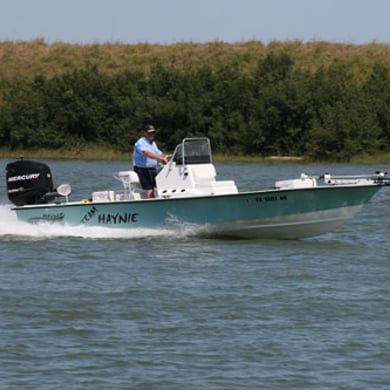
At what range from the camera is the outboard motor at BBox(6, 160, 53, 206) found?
18.7 metres

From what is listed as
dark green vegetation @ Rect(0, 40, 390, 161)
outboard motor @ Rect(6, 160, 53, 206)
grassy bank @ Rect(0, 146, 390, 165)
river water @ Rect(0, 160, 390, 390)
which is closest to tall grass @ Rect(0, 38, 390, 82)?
dark green vegetation @ Rect(0, 40, 390, 161)

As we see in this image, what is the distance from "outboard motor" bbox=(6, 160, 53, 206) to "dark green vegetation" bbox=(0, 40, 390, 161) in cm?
2970

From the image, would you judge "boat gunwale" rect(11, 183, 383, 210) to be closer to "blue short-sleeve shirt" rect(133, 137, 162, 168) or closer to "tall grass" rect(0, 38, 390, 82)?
"blue short-sleeve shirt" rect(133, 137, 162, 168)

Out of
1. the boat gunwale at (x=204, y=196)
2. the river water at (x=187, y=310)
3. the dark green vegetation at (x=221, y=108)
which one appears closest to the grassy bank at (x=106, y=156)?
the dark green vegetation at (x=221, y=108)

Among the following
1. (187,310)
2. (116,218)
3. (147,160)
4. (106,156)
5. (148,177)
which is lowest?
(187,310)

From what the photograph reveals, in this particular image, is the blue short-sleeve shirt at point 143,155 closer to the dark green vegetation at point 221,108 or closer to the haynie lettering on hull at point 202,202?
the haynie lettering on hull at point 202,202

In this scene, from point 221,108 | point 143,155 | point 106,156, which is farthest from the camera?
point 221,108

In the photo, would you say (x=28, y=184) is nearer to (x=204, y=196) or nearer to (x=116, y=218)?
(x=116, y=218)

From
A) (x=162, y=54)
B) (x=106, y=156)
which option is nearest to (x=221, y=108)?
(x=106, y=156)

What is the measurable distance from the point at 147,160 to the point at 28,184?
1855 mm

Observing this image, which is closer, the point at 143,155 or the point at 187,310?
the point at 187,310

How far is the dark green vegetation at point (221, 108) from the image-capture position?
160 feet

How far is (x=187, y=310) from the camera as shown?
13.4m

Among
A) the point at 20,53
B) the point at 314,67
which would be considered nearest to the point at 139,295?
the point at 314,67
